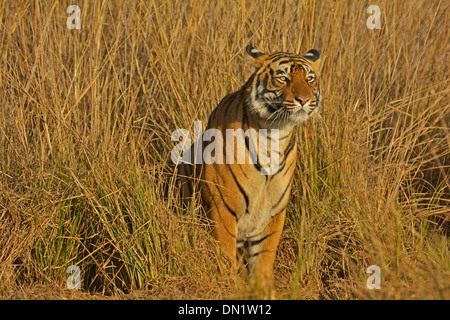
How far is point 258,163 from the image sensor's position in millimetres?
3680

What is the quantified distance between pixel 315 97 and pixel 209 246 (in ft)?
3.12

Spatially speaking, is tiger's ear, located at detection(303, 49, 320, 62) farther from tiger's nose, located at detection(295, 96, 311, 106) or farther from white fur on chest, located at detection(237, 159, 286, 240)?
white fur on chest, located at detection(237, 159, 286, 240)

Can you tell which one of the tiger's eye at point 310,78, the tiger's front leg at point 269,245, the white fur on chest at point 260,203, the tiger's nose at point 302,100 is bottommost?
the tiger's front leg at point 269,245

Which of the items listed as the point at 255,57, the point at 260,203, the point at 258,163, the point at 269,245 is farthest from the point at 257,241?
the point at 255,57

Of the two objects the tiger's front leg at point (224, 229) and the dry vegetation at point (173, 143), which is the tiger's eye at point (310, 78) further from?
the tiger's front leg at point (224, 229)

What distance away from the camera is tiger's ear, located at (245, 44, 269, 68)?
3760 millimetres

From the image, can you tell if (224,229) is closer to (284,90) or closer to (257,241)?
(257,241)

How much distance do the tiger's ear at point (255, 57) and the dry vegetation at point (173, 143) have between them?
1.78 ft

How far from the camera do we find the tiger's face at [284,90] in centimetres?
347

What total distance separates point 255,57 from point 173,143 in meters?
0.91

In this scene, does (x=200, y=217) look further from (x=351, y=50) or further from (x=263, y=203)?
(x=351, y=50)

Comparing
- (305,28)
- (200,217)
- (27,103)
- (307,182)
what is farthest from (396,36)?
(27,103)

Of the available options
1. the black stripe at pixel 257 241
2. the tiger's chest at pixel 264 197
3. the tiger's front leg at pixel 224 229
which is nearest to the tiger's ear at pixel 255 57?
the tiger's chest at pixel 264 197

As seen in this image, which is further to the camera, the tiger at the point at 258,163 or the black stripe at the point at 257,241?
the black stripe at the point at 257,241
